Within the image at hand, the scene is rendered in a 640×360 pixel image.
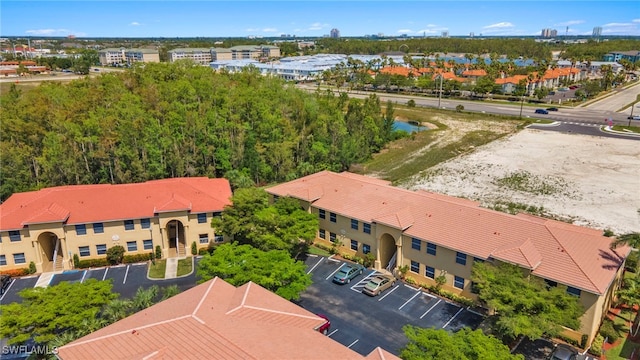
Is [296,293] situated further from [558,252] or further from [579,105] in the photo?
[579,105]

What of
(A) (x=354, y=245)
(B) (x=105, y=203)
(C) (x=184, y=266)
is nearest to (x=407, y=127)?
(A) (x=354, y=245)

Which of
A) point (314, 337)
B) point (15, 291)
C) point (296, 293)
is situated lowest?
point (15, 291)

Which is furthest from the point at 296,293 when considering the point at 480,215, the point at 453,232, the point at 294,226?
the point at 480,215

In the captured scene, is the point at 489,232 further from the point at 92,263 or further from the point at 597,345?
the point at 92,263

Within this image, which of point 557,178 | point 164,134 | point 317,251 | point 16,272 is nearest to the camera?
point 16,272

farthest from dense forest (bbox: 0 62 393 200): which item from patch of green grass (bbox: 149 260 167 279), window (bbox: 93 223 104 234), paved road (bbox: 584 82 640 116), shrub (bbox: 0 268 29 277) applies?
paved road (bbox: 584 82 640 116)
